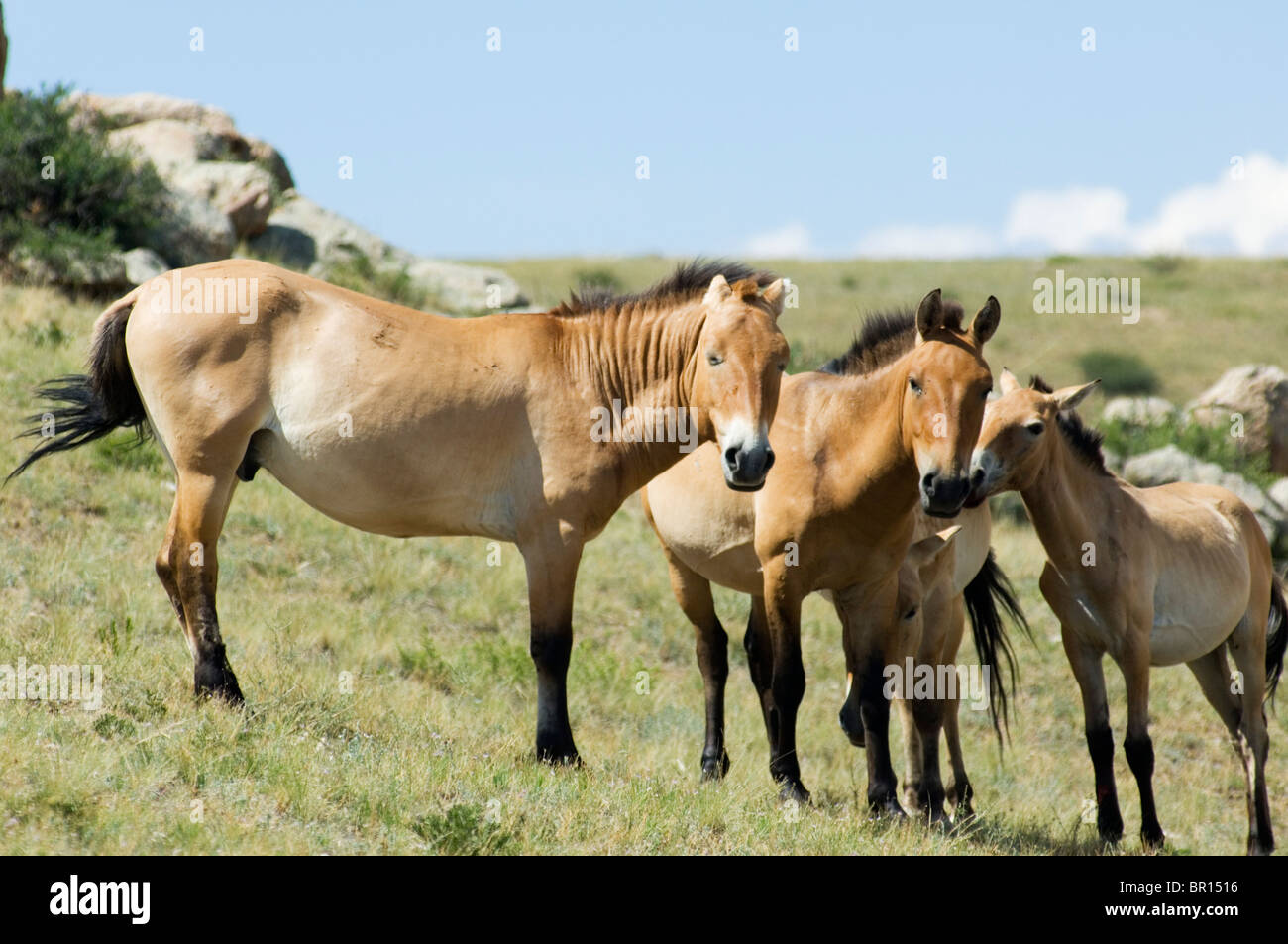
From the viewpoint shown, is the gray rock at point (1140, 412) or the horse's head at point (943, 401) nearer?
the horse's head at point (943, 401)

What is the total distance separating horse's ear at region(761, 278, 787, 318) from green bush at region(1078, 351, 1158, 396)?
107 feet

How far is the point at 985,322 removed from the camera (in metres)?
6.40

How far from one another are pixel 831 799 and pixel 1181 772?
4555 mm

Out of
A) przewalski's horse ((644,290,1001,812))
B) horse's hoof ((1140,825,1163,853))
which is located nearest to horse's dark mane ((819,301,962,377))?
przewalski's horse ((644,290,1001,812))

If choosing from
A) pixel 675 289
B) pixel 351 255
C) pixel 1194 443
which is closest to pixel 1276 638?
pixel 675 289

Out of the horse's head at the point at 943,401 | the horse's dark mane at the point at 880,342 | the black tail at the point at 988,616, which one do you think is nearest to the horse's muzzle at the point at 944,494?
the horse's head at the point at 943,401

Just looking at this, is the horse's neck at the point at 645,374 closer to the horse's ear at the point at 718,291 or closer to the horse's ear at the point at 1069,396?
the horse's ear at the point at 718,291

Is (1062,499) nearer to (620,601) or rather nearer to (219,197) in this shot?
(620,601)

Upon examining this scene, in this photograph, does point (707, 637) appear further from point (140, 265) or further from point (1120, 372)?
point (1120, 372)

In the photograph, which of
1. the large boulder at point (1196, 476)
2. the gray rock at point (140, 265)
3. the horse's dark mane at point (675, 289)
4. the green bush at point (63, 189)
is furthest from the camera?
the large boulder at point (1196, 476)

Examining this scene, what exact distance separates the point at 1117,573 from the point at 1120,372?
32591 millimetres

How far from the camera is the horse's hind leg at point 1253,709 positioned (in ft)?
27.8

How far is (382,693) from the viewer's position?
834 centimetres

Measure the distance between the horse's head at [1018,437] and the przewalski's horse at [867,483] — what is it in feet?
2.51
